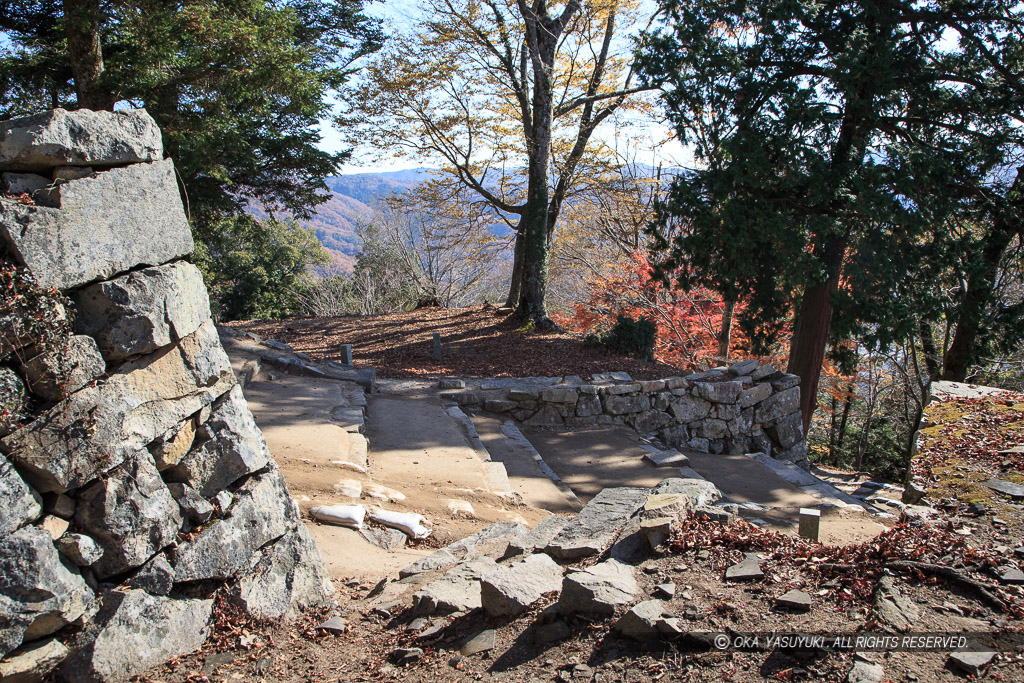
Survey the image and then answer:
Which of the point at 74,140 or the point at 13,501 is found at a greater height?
the point at 74,140

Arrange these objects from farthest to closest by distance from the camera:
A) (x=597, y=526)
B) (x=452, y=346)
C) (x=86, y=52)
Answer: (x=452, y=346) → (x=86, y=52) → (x=597, y=526)

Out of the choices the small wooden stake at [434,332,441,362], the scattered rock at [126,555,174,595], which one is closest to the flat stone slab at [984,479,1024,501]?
the scattered rock at [126,555,174,595]

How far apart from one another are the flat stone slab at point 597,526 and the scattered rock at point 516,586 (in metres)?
0.32

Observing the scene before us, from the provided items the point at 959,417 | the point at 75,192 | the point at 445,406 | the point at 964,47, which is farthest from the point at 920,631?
the point at 964,47

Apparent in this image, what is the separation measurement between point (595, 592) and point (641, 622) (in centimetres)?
27

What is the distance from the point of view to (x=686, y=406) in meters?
10.1

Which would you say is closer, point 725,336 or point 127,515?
point 127,515

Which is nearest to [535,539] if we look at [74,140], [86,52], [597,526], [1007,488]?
[597,526]

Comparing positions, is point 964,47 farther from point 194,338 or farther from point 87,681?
point 87,681

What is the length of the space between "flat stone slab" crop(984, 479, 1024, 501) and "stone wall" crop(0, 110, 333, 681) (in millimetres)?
4480

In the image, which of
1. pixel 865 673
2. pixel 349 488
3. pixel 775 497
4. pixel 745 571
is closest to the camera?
pixel 865 673

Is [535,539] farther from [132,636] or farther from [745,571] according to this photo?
[132,636]

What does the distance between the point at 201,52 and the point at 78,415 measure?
9.15 meters

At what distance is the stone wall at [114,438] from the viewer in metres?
2.72
